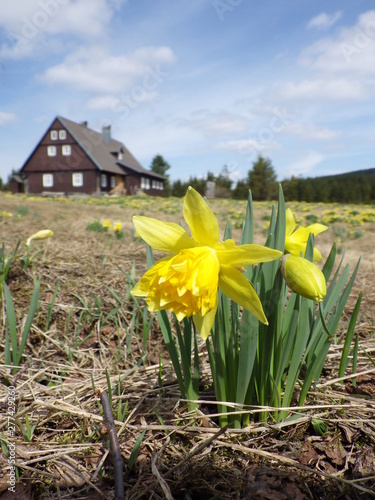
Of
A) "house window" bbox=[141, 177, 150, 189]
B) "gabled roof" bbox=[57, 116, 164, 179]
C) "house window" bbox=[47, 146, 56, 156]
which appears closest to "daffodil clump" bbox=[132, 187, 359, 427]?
"gabled roof" bbox=[57, 116, 164, 179]

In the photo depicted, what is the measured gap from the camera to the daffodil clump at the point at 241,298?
2.49ft

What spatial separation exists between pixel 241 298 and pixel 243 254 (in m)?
0.11

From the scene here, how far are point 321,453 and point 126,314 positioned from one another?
1.26 meters

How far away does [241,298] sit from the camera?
80 centimetres

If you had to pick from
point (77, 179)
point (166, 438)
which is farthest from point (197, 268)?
point (77, 179)

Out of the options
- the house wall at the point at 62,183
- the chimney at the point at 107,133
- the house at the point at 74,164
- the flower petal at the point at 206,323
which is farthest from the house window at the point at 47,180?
the flower petal at the point at 206,323

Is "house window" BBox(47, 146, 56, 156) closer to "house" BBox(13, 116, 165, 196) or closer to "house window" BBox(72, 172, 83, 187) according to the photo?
"house" BBox(13, 116, 165, 196)

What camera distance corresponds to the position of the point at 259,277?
1005mm

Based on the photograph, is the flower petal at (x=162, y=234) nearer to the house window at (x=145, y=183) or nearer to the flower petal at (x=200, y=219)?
the flower petal at (x=200, y=219)

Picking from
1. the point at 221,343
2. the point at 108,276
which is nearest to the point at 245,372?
the point at 221,343

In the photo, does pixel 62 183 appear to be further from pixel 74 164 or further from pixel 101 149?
pixel 101 149

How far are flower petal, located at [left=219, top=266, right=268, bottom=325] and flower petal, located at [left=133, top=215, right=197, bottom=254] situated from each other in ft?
0.39

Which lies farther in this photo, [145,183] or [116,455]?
[145,183]

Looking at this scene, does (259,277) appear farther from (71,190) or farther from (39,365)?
(71,190)
